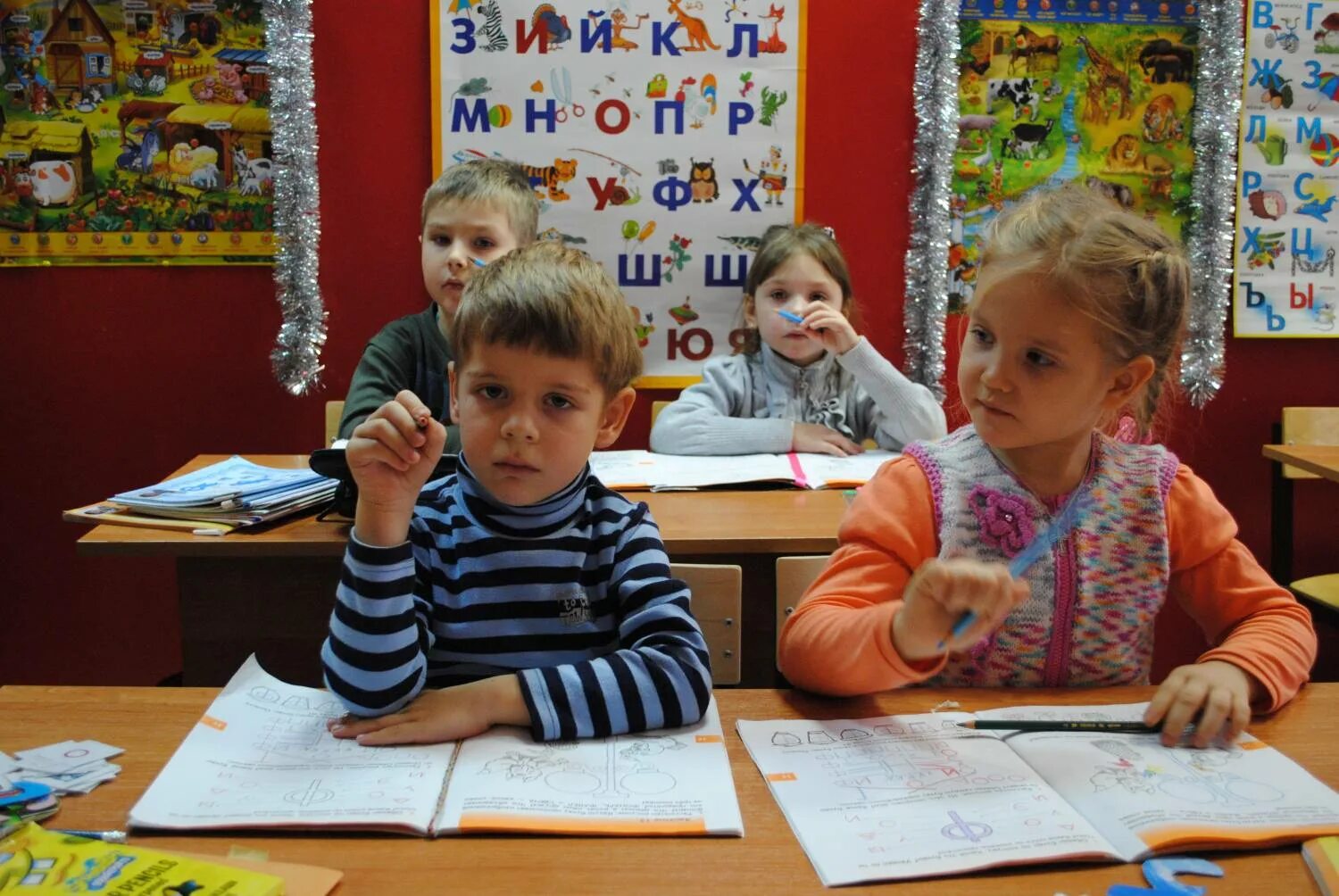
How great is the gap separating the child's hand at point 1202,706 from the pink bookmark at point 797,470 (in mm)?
990

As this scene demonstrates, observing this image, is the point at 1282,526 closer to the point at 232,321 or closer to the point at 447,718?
the point at 447,718

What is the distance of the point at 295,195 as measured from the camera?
104 inches

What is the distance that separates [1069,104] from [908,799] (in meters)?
2.40

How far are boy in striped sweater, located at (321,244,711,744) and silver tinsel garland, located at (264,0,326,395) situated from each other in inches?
66.1

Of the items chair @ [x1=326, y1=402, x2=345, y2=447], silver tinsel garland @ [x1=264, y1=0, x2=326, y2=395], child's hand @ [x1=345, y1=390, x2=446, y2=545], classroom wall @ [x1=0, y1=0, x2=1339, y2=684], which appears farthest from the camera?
classroom wall @ [x1=0, y1=0, x2=1339, y2=684]

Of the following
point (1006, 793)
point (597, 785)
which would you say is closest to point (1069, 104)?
point (1006, 793)

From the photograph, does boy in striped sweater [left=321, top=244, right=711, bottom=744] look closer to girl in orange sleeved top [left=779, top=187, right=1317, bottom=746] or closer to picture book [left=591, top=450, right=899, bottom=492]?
girl in orange sleeved top [left=779, top=187, right=1317, bottom=746]

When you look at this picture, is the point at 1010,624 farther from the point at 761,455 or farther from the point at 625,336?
the point at 761,455

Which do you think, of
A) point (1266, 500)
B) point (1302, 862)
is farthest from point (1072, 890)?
point (1266, 500)

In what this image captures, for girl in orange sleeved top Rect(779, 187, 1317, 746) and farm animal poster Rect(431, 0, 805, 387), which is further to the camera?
farm animal poster Rect(431, 0, 805, 387)

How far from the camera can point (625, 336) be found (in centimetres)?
116

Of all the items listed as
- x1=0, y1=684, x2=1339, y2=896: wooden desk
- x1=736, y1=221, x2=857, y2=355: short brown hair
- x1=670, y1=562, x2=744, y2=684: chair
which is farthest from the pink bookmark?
x1=0, y1=684, x2=1339, y2=896: wooden desk

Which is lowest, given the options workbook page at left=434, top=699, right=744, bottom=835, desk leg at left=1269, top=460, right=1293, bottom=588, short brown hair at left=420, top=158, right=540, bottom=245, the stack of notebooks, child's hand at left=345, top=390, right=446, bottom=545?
desk leg at left=1269, top=460, right=1293, bottom=588

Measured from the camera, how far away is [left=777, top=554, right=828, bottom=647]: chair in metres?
1.42
